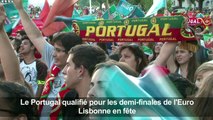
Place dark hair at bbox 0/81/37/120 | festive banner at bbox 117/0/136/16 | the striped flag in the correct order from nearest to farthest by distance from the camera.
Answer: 1. dark hair at bbox 0/81/37/120
2. the striped flag
3. festive banner at bbox 117/0/136/16

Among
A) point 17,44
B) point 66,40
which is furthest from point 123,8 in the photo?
point 66,40

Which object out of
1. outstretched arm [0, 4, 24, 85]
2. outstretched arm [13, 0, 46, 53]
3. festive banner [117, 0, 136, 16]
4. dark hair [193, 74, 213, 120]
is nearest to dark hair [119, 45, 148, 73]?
outstretched arm [13, 0, 46, 53]

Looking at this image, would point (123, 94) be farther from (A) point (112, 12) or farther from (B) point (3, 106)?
(A) point (112, 12)

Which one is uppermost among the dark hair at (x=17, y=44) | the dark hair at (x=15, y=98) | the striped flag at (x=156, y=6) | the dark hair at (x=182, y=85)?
the dark hair at (x=15, y=98)

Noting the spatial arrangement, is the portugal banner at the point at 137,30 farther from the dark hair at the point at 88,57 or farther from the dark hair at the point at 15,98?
the dark hair at the point at 15,98

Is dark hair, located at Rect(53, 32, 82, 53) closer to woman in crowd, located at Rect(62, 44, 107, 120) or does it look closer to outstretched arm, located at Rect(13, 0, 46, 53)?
outstretched arm, located at Rect(13, 0, 46, 53)

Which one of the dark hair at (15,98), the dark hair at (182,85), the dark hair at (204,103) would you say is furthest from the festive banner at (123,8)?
the dark hair at (15,98)

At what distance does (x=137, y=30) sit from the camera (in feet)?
15.0

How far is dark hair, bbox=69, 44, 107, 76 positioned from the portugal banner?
1.27 meters

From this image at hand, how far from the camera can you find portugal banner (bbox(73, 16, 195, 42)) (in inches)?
165

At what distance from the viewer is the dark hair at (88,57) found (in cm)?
308

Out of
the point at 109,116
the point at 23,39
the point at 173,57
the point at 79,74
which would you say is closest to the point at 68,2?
the point at 23,39

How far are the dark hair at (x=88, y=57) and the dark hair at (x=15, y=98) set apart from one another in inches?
34.3

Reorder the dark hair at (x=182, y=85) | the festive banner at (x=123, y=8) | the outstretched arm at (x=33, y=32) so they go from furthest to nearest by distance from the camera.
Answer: the festive banner at (x=123, y=8) < the outstretched arm at (x=33, y=32) < the dark hair at (x=182, y=85)
